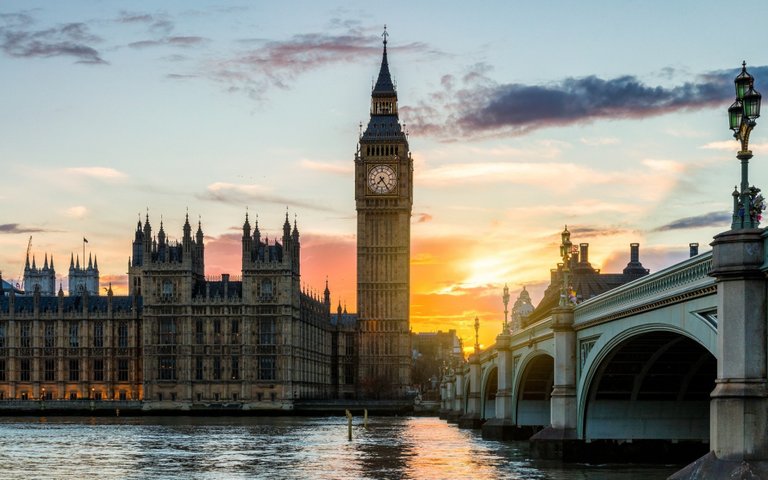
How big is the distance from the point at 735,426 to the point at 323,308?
166m

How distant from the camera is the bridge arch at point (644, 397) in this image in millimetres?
45969

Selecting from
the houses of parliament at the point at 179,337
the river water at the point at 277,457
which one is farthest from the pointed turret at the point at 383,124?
the river water at the point at 277,457

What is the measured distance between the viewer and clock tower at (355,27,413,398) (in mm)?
185875

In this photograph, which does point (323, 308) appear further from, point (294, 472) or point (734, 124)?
point (734, 124)

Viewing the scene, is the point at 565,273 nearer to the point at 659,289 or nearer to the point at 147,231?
the point at 659,289

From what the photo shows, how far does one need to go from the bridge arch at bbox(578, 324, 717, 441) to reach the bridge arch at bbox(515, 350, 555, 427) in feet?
66.4

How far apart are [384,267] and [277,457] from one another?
126354mm

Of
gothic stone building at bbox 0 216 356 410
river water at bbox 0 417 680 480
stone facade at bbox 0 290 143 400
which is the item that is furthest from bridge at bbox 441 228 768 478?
stone facade at bbox 0 290 143 400

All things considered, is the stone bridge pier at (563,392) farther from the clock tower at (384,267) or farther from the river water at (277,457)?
the clock tower at (384,267)

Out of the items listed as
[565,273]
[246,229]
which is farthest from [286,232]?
[565,273]

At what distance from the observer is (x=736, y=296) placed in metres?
26.4

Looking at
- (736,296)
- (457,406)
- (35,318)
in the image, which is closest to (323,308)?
(35,318)

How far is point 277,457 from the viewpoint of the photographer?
204 feet

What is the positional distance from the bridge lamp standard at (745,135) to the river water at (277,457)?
63.8 feet
